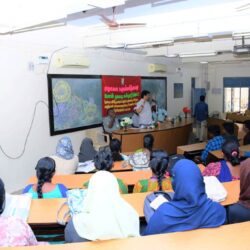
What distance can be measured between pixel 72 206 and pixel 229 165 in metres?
1.90

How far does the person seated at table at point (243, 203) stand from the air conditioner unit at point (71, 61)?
15.2 ft

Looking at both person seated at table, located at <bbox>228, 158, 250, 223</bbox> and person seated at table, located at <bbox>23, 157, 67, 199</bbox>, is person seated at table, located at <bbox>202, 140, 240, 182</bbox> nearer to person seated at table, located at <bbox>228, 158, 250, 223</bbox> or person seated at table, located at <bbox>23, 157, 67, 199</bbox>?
person seated at table, located at <bbox>228, 158, 250, 223</bbox>

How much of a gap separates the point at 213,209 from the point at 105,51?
6235mm

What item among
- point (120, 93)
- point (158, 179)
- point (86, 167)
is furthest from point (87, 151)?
point (120, 93)

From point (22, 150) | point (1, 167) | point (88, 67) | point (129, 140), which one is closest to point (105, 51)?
point (88, 67)

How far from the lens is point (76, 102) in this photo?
7.02m

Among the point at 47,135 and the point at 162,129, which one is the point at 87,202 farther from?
the point at 162,129

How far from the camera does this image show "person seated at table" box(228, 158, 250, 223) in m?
2.70

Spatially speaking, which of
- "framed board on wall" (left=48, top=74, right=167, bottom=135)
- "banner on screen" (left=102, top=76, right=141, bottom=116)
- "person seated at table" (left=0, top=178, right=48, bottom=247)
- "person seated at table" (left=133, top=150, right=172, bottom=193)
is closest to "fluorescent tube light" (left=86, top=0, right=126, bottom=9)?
"person seated at table" (left=133, top=150, right=172, bottom=193)

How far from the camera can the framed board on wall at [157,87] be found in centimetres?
958

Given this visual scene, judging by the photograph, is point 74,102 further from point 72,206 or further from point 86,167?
point 72,206

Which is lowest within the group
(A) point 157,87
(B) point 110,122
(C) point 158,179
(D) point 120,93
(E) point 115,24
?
(C) point 158,179

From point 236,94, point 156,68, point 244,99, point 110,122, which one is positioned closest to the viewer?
point 110,122

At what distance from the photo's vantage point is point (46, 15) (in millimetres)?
3881
